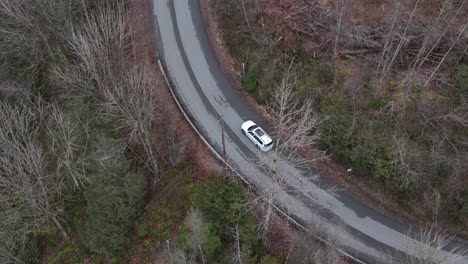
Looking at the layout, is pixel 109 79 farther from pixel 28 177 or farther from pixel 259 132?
pixel 259 132

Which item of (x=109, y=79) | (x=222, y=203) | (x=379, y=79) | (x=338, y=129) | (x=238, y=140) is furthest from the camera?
(x=238, y=140)

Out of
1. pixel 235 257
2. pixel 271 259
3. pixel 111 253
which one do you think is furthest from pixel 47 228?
pixel 271 259

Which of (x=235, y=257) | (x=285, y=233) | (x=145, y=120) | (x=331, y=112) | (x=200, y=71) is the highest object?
(x=145, y=120)

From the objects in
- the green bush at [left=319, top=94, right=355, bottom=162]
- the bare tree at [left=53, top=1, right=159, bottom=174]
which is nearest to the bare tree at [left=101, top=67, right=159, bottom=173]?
the bare tree at [left=53, top=1, right=159, bottom=174]

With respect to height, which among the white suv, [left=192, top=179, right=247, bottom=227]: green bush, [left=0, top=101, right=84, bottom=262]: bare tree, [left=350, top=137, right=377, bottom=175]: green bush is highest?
[left=0, top=101, right=84, bottom=262]: bare tree

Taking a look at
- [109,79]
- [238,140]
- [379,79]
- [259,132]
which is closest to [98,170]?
[109,79]

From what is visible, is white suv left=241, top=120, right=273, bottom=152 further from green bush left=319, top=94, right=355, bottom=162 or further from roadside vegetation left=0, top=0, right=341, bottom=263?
green bush left=319, top=94, right=355, bottom=162

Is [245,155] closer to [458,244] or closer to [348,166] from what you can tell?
[348,166]
